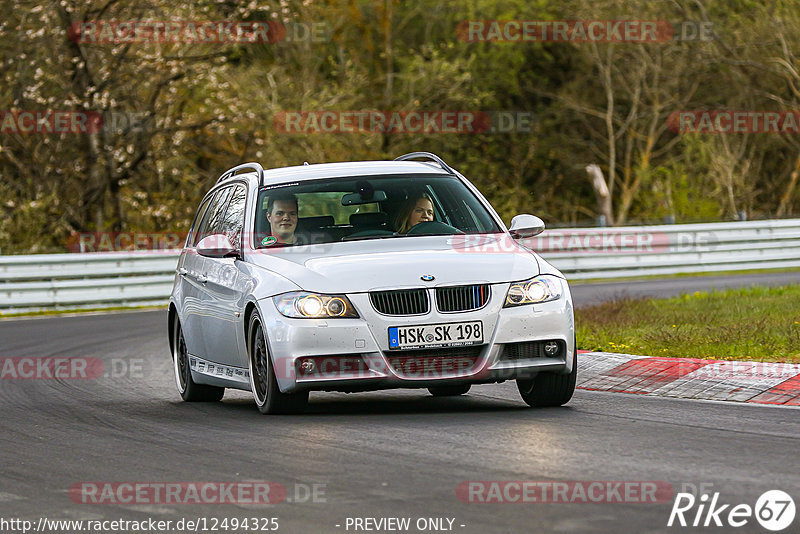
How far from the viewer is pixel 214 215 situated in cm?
1195

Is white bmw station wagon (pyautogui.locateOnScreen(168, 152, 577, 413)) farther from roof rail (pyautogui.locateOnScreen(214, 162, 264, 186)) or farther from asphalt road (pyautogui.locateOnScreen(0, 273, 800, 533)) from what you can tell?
asphalt road (pyautogui.locateOnScreen(0, 273, 800, 533))

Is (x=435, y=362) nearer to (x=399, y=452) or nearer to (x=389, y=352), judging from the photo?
(x=389, y=352)

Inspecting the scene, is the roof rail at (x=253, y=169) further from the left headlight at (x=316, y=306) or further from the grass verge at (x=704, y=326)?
the grass verge at (x=704, y=326)

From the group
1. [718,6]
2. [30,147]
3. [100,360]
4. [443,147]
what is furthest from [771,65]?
[100,360]

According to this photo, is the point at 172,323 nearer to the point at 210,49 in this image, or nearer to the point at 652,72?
the point at 210,49

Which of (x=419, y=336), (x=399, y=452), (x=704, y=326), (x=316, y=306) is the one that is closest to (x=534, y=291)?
(x=419, y=336)

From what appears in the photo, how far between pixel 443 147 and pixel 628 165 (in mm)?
5720

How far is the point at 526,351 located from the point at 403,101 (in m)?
34.5

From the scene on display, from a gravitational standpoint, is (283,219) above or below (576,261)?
above

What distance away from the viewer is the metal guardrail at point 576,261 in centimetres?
2489

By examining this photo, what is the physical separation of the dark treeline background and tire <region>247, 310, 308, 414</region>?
20946mm

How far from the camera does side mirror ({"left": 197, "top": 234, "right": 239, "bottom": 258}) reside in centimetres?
1034

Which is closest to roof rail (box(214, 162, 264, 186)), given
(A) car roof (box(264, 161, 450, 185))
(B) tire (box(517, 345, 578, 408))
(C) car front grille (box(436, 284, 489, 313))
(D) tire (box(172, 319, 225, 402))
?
(A) car roof (box(264, 161, 450, 185))

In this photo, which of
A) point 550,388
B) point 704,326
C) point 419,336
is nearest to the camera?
point 419,336
